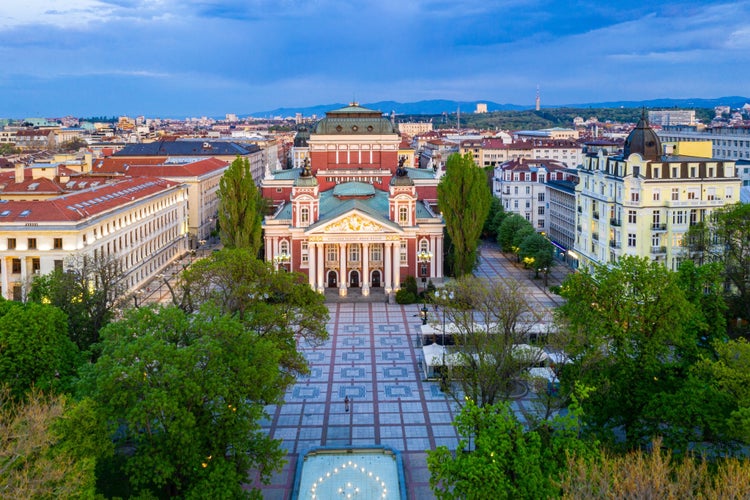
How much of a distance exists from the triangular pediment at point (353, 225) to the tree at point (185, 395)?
40.2 metres

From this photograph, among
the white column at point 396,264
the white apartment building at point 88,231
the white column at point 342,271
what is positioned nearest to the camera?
the white apartment building at point 88,231

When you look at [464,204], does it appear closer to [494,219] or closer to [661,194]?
[661,194]

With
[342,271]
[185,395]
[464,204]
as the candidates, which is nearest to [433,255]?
[464,204]

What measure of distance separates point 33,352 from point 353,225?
41.4 meters

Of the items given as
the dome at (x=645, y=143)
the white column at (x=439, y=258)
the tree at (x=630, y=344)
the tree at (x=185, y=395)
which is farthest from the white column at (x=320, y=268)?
the tree at (x=185, y=395)

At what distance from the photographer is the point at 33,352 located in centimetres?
3253

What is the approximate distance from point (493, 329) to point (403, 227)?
3430cm

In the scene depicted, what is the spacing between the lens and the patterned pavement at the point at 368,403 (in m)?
37.6

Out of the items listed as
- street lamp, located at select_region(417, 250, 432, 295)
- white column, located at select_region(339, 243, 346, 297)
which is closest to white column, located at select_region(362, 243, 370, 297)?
white column, located at select_region(339, 243, 346, 297)

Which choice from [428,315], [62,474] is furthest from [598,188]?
[62,474]

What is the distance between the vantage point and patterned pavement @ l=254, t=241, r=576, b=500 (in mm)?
37625

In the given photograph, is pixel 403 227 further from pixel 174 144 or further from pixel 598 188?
pixel 174 144

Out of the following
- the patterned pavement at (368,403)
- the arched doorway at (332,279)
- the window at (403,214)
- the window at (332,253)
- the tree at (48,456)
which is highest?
the window at (403,214)

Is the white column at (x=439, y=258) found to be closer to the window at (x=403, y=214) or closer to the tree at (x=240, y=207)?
the window at (x=403, y=214)
